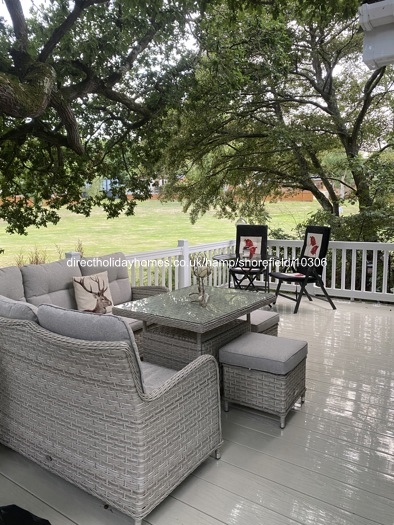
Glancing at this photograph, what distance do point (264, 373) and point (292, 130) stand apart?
226 inches

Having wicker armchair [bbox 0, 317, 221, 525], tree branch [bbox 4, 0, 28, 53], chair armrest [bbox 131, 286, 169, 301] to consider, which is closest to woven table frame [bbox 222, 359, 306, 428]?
wicker armchair [bbox 0, 317, 221, 525]

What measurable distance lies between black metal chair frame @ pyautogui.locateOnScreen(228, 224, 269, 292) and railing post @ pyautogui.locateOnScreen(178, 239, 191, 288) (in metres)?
0.74

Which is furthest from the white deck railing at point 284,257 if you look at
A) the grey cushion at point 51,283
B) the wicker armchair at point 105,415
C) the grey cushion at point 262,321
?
the wicker armchair at point 105,415

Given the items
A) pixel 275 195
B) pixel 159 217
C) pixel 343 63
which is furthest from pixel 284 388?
pixel 159 217

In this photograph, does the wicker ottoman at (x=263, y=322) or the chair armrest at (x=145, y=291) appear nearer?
the wicker ottoman at (x=263, y=322)

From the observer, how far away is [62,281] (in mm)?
3742

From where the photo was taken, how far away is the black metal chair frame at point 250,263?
20.6ft

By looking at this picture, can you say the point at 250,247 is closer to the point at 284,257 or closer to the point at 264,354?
the point at 284,257

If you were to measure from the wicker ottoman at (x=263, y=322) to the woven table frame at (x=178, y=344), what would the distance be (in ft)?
1.43

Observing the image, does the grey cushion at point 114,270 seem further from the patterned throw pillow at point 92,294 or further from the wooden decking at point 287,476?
the wooden decking at point 287,476

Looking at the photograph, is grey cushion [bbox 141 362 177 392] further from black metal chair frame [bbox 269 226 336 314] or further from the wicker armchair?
black metal chair frame [bbox 269 226 336 314]

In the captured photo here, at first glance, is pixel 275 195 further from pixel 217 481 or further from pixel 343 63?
pixel 217 481

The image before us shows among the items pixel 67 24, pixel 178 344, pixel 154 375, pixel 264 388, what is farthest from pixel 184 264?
pixel 154 375

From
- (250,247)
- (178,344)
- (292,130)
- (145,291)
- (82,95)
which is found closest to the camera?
(178,344)
